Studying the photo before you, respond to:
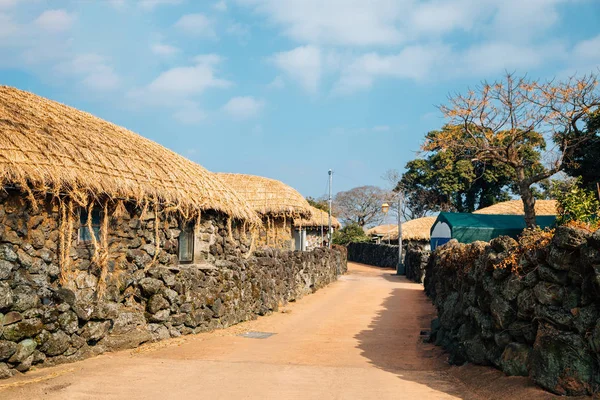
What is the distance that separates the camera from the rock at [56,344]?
28.8 ft

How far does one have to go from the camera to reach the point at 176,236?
46.3ft

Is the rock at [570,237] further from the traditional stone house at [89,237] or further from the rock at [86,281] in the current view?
the rock at [86,281]

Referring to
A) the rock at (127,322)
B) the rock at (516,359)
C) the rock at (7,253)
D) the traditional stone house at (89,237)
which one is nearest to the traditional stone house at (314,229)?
the traditional stone house at (89,237)

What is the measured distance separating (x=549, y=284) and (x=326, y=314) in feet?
34.1

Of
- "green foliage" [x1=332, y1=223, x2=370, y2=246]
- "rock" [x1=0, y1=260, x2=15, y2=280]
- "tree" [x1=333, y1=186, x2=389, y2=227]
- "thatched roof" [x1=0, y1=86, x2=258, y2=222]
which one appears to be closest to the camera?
"rock" [x1=0, y1=260, x2=15, y2=280]

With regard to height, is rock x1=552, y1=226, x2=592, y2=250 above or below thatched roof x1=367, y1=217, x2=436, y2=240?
below

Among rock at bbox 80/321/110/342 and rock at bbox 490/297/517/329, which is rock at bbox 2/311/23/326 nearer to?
rock at bbox 80/321/110/342

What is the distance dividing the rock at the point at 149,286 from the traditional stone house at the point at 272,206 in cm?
1465

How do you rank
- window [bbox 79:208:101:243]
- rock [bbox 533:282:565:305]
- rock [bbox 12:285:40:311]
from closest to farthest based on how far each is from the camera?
1. rock [bbox 533:282:565:305]
2. rock [bbox 12:285:40:311]
3. window [bbox 79:208:101:243]

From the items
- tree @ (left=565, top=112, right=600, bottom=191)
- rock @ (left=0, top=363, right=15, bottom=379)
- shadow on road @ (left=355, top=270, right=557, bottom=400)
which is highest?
tree @ (left=565, top=112, right=600, bottom=191)

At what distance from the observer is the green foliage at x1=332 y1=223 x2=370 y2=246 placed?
56094mm

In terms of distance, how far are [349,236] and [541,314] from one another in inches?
1957

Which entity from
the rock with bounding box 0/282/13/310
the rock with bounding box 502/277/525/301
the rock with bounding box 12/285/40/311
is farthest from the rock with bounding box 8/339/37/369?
the rock with bounding box 502/277/525/301

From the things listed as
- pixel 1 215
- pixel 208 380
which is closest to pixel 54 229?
pixel 1 215
